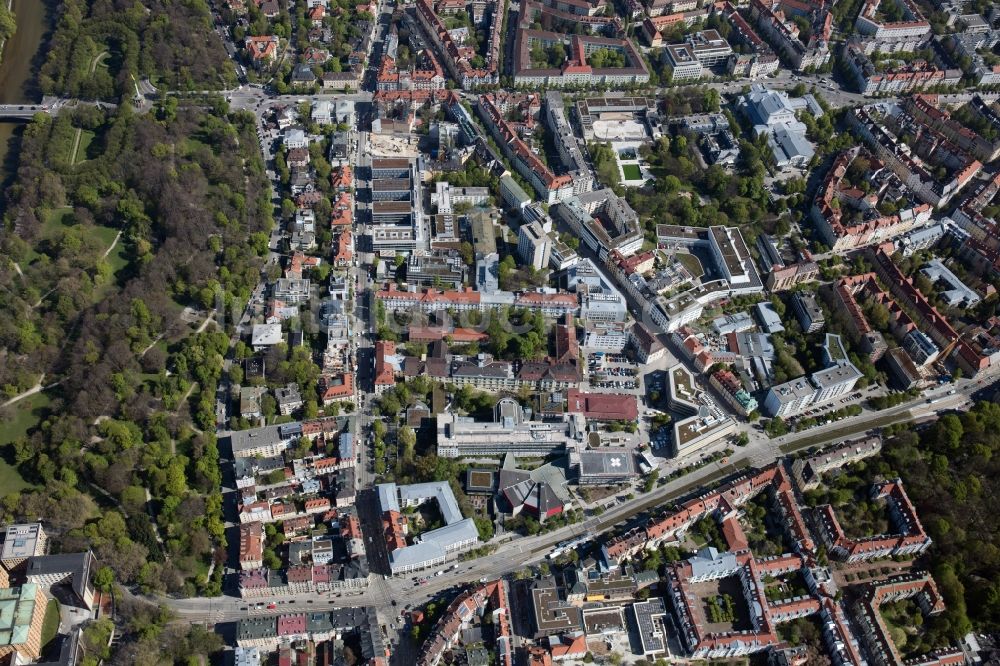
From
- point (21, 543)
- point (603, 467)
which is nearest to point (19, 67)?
point (21, 543)

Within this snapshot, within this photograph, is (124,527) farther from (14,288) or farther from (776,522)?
(776,522)

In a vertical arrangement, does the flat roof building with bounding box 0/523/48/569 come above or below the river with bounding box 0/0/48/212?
below

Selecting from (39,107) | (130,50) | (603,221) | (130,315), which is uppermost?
(130,50)

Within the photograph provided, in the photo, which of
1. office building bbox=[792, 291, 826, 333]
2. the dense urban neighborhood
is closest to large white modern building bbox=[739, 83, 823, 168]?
the dense urban neighborhood

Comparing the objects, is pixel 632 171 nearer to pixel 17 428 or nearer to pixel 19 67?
pixel 17 428

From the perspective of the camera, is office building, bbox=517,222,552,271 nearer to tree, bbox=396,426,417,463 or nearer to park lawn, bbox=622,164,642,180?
park lawn, bbox=622,164,642,180
